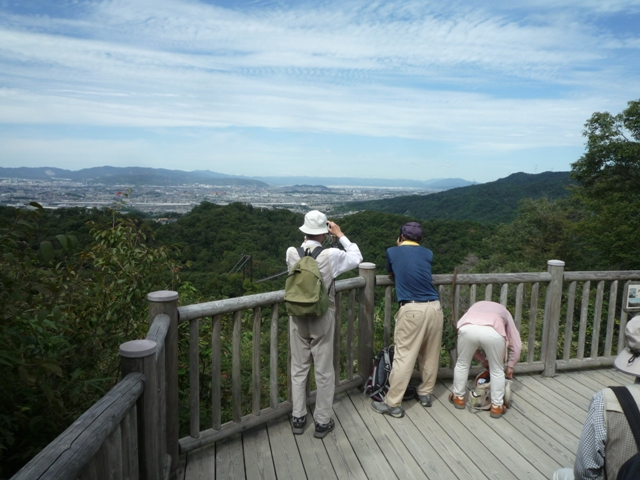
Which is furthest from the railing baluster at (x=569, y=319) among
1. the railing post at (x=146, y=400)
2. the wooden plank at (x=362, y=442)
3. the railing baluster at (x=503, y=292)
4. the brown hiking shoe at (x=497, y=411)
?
the railing post at (x=146, y=400)

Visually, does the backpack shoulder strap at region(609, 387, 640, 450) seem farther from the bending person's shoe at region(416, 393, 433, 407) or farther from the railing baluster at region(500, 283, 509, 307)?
the railing baluster at region(500, 283, 509, 307)

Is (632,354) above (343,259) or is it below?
below

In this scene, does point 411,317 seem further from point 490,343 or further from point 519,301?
point 519,301

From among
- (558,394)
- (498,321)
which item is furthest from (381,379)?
(558,394)

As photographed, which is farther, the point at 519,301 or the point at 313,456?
the point at 519,301

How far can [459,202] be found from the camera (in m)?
66.5

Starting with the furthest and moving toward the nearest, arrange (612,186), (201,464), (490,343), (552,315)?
(612,186) → (552,315) → (490,343) → (201,464)

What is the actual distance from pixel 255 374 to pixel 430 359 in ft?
4.49

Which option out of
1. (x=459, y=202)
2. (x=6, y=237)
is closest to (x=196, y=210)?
(x=6, y=237)

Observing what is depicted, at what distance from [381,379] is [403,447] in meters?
0.69

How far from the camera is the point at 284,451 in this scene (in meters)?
2.98

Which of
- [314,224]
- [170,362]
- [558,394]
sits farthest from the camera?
[558,394]

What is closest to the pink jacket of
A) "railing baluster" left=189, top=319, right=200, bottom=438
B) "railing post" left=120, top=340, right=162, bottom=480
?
"railing baluster" left=189, top=319, right=200, bottom=438

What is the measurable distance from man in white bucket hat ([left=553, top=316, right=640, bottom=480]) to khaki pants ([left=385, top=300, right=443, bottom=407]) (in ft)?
5.34
